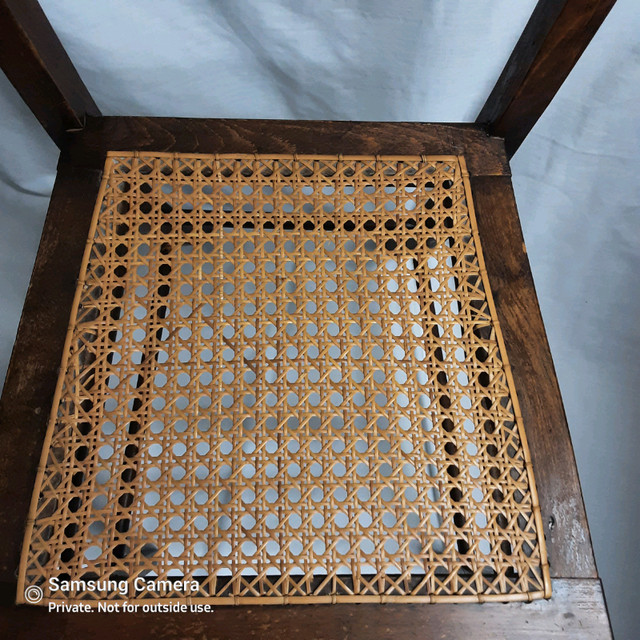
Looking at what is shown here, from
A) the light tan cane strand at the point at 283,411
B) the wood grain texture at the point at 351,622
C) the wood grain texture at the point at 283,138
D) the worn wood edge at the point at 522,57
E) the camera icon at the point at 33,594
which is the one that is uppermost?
the worn wood edge at the point at 522,57

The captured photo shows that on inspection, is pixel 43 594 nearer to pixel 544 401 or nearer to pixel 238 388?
pixel 238 388

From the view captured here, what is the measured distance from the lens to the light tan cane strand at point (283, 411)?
554 millimetres

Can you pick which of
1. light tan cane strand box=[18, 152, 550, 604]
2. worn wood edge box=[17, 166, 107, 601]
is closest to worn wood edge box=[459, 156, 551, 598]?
light tan cane strand box=[18, 152, 550, 604]

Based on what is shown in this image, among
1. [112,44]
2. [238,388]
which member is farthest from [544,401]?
[112,44]

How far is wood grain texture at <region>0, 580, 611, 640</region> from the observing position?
20.7 inches

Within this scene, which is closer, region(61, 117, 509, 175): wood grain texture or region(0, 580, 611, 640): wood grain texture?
region(0, 580, 611, 640): wood grain texture

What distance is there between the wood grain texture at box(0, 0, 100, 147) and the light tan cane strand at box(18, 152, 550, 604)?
0.25ft

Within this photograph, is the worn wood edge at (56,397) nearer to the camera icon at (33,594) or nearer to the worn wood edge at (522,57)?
the camera icon at (33,594)

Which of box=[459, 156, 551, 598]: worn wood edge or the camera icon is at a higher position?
box=[459, 156, 551, 598]: worn wood edge

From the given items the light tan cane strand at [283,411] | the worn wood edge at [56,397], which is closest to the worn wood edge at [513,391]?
the light tan cane strand at [283,411]

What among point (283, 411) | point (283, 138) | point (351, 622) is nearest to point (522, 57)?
point (283, 138)

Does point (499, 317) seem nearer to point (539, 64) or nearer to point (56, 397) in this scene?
point (539, 64)

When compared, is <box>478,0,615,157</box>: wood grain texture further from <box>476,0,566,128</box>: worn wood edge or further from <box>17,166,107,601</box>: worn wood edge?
<box>17,166,107,601</box>: worn wood edge

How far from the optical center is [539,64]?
63 centimetres
